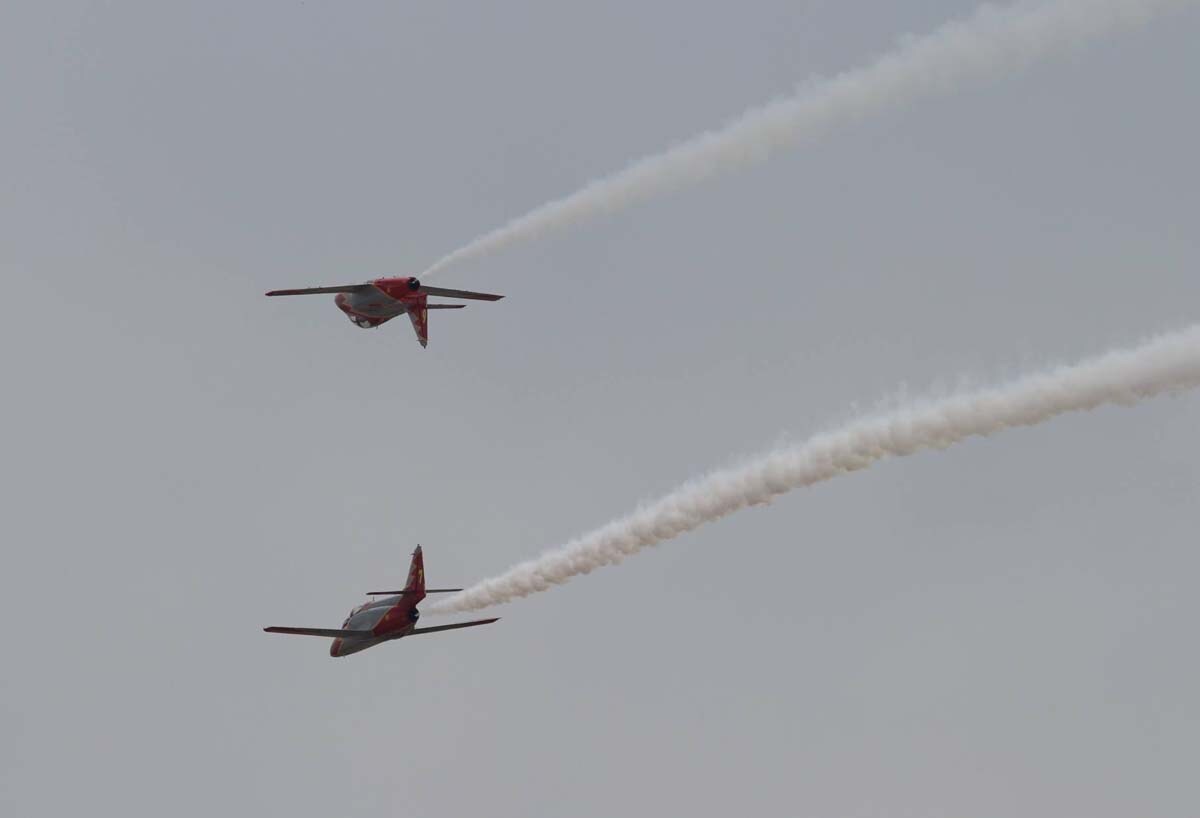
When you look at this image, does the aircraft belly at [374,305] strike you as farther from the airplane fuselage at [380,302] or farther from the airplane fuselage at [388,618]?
the airplane fuselage at [388,618]

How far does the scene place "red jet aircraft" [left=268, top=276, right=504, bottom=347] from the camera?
201 ft

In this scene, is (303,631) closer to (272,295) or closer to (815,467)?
(272,295)

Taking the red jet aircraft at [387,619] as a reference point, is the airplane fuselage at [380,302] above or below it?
above

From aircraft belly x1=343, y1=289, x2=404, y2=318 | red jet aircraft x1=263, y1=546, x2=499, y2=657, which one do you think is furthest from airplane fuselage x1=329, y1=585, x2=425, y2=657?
aircraft belly x1=343, y1=289, x2=404, y2=318

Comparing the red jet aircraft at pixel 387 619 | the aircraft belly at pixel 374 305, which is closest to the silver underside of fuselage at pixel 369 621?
the red jet aircraft at pixel 387 619

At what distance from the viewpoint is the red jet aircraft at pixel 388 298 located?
2414 inches

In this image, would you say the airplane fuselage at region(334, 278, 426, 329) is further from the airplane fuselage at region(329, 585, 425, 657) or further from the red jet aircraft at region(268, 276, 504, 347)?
the airplane fuselage at region(329, 585, 425, 657)

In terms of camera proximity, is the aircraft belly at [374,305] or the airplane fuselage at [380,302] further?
the aircraft belly at [374,305]

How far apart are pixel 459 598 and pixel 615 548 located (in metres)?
7.66

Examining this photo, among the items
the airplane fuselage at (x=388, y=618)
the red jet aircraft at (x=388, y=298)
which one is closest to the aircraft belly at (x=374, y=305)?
the red jet aircraft at (x=388, y=298)

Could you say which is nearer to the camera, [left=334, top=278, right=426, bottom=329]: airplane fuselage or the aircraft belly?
[left=334, top=278, right=426, bottom=329]: airplane fuselage

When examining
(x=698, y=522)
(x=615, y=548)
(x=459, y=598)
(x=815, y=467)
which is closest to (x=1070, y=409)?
(x=815, y=467)

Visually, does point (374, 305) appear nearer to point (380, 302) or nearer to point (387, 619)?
point (380, 302)

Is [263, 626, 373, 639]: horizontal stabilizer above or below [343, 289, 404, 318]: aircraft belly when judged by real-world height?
below
